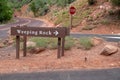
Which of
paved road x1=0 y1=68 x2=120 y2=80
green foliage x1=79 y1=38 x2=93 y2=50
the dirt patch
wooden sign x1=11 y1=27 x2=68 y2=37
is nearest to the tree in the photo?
green foliage x1=79 y1=38 x2=93 y2=50

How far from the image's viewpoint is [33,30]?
12.6 m

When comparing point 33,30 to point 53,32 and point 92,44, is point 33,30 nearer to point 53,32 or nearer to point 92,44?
point 53,32

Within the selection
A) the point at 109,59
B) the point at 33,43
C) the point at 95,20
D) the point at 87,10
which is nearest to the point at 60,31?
the point at 109,59

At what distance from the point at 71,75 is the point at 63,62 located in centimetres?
216

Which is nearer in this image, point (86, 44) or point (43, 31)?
point (43, 31)

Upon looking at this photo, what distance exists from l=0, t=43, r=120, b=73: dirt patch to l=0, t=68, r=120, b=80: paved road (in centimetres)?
72

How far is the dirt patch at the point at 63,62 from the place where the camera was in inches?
436

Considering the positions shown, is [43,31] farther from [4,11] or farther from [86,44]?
[4,11]

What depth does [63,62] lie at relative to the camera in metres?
11.9

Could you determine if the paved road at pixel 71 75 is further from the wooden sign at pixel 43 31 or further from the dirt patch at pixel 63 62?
the wooden sign at pixel 43 31

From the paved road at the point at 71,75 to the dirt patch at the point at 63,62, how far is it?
2.38ft

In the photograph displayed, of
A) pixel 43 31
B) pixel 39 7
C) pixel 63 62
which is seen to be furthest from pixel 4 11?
pixel 63 62

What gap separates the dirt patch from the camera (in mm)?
11082

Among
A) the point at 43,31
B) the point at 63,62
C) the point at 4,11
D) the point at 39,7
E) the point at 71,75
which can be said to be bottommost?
the point at 39,7
